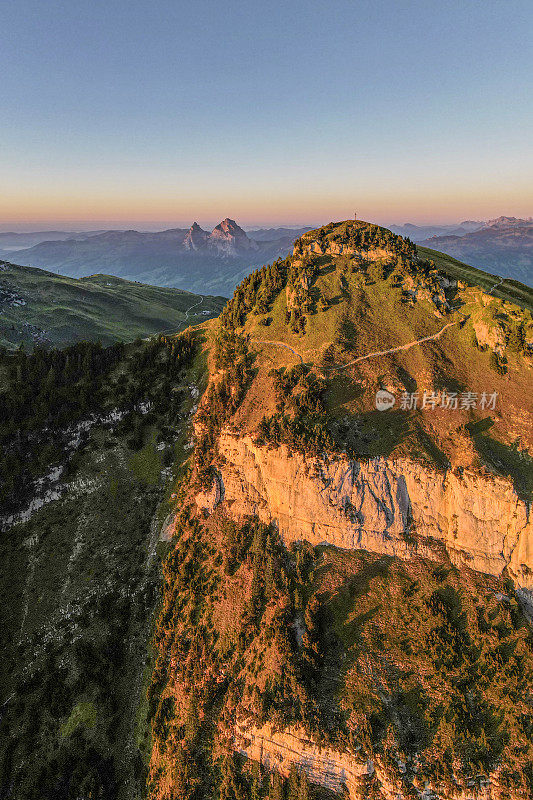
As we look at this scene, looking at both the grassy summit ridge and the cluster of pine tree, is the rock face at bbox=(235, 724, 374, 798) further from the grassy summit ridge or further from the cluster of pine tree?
the cluster of pine tree

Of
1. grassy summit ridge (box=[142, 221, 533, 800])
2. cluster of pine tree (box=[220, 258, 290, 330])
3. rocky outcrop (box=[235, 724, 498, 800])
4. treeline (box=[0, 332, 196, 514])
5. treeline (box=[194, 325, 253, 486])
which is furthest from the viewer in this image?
cluster of pine tree (box=[220, 258, 290, 330])

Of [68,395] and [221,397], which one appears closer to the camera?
[221,397]

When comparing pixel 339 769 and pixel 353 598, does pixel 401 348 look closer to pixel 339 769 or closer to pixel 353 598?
pixel 353 598

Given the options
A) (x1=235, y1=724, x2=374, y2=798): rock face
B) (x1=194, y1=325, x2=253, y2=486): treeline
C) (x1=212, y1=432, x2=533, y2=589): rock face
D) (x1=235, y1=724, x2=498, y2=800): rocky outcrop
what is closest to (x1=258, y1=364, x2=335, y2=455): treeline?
(x1=212, y1=432, x2=533, y2=589): rock face

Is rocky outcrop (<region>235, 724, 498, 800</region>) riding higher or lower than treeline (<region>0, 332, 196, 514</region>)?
lower

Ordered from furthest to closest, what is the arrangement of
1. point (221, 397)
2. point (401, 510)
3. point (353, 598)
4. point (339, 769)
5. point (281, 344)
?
point (281, 344), point (221, 397), point (401, 510), point (353, 598), point (339, 769)

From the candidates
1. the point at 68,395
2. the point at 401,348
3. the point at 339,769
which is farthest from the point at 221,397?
the point at 339,769

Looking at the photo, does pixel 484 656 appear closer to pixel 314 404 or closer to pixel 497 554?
pixel 497 554

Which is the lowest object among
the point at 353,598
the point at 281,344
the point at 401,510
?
the point at 353,598

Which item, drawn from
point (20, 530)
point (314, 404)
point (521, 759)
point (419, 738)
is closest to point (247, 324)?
point (314, 404)

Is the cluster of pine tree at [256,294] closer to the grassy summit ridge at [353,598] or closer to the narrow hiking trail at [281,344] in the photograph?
the grassy summit ridge at [353,598]
